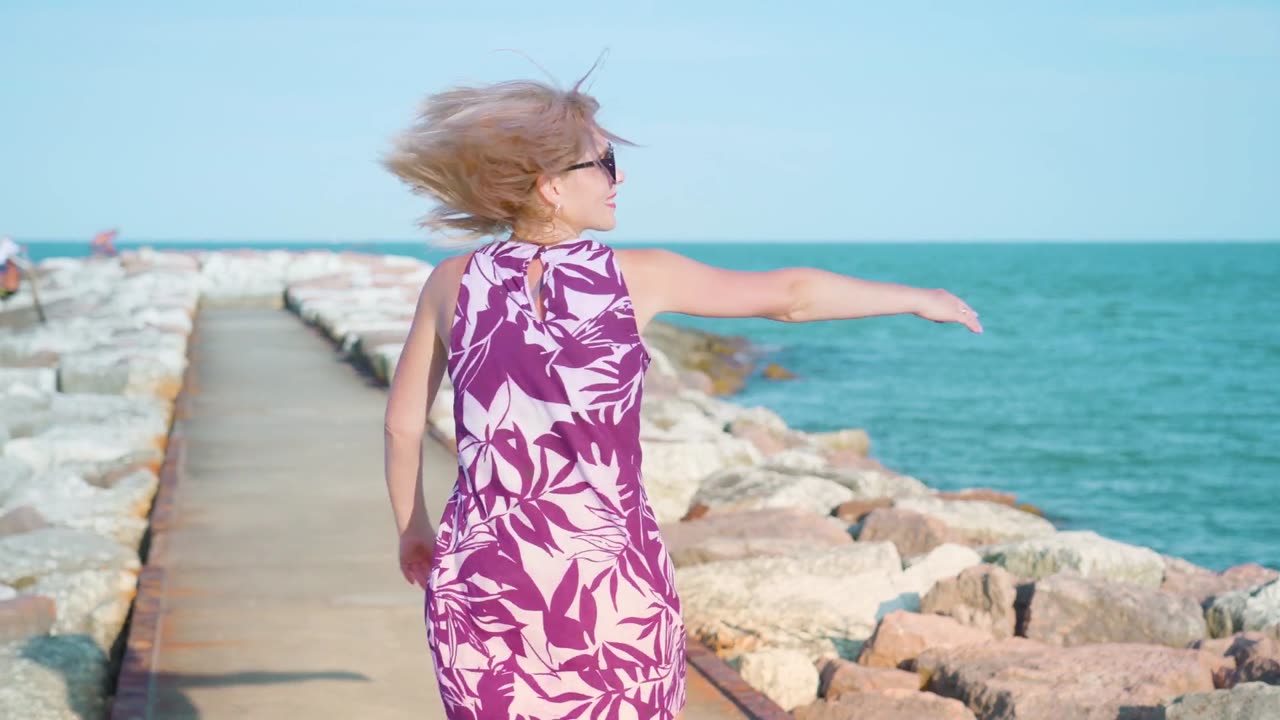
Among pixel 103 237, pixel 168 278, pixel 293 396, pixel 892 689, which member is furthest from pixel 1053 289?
pixel 892 689

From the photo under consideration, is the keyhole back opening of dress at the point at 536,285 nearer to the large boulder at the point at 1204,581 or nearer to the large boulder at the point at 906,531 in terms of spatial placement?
the large boulder at the point at 1204,581

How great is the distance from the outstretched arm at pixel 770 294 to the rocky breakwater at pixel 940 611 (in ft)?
7.68

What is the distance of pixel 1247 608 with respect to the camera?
644 centimetres

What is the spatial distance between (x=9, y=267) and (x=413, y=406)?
2338 cm

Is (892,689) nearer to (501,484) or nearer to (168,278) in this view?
(501,484)

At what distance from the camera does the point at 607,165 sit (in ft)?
8.64

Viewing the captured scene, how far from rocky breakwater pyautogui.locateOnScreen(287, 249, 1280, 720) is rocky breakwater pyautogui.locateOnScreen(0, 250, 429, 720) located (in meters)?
2.08

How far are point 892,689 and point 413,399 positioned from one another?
301cm

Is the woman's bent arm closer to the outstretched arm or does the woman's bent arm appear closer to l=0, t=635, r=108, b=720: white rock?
the outstretched arm

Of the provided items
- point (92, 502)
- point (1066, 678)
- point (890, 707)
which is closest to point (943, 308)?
point (890, 707)

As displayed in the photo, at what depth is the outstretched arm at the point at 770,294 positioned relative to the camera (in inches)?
103

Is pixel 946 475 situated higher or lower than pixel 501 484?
lower

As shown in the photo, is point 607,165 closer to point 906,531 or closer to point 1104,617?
point 1104,617

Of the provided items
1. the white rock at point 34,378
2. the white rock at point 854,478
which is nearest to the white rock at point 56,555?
the white rock at point 854,478
